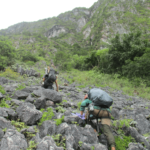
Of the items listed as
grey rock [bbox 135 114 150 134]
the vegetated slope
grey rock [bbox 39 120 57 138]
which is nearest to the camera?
grey rock [bbox 39 120 57 138]

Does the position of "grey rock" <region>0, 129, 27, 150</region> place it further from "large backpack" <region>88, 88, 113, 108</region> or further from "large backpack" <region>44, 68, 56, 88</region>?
"large backpack" <region>44, 68, 56, 88</region>

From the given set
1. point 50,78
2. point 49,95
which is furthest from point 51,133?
point 50,78

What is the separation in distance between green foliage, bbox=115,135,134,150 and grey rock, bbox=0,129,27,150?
6.80 feet

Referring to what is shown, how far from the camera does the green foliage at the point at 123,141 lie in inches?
94.2

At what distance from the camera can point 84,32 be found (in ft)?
349

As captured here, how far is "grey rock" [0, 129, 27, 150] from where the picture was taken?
5.37 ft

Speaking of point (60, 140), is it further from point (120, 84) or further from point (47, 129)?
point (120, 84)

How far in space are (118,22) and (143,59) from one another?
221 feet

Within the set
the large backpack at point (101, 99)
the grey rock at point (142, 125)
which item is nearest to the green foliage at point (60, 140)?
the large backpack at point (101, 99)

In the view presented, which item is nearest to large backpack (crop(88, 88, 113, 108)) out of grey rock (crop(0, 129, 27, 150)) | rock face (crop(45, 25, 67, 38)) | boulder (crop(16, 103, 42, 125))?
boulder (crop(16, 103, 42, 125))

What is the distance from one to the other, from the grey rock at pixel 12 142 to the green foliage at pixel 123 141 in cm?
207

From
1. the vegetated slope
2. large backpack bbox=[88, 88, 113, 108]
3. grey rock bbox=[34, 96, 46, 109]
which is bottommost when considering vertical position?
grey rock bbox=[34, 96, 46, 109]

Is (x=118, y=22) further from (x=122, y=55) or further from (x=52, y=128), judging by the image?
(x=52, y=128)

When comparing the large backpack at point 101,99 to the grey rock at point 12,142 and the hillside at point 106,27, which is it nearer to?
the grey rock at point 12,142
